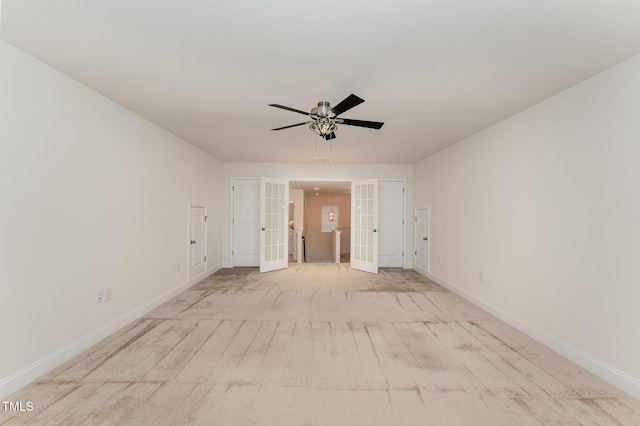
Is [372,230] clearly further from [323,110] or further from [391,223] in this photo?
[323,110]

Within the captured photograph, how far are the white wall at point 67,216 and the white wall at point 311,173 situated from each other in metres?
2.65

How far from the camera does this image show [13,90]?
2.06 metres

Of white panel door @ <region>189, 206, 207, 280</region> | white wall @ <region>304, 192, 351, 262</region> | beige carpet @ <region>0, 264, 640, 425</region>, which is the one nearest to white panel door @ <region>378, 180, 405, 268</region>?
beige carpet @ <region>0, 264, 640, 425</region>

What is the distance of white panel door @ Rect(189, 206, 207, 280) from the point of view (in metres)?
5.00

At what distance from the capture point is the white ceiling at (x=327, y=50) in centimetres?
166

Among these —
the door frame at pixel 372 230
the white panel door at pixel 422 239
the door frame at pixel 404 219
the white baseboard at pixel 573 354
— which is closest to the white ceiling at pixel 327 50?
the white baseboard at pixel 573 354

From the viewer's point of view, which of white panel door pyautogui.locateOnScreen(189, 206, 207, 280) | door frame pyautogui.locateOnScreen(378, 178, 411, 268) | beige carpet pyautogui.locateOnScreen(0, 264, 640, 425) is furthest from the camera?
door frame pyautogui.locateOnScreen(378, 178, 411, 268)

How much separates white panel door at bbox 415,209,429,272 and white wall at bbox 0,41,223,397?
478 centimetres

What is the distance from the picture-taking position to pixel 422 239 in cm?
622

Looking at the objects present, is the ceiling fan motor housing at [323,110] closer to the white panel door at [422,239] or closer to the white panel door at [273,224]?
the white panel door at [273,224]

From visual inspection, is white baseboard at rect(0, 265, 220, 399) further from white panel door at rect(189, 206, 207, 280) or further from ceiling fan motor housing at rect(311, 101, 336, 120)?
ceiling fan motor housing at rect(311, 101, 336, 120)

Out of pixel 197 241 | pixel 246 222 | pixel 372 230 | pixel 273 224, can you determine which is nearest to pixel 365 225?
pixel 372 230

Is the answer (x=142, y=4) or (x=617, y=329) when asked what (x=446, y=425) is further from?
(x=142, y=4)

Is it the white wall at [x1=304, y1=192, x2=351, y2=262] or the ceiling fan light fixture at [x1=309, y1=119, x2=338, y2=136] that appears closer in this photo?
the ceiling fan light fixture at [x1=309, y1=119, x2=338, y2=136]
